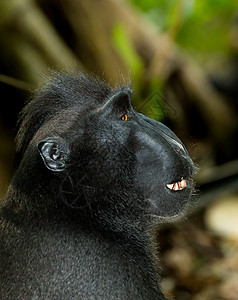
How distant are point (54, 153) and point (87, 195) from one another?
27cm

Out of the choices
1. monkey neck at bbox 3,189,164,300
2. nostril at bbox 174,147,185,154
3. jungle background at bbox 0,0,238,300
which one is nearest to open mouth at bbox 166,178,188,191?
nostril at bbox 174,147,185,154

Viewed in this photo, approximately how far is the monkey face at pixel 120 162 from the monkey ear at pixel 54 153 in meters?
0.02

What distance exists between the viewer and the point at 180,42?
318 inches

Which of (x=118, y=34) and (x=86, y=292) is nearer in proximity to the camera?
(x=86, y=292)

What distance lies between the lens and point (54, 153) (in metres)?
2.84

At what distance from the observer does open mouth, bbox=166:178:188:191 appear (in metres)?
3.08

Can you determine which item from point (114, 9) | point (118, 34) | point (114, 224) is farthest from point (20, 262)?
point (114, 9)

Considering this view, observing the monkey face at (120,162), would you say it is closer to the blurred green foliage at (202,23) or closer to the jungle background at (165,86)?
the jungle background at (165,86)

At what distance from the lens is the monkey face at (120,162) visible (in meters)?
2.95

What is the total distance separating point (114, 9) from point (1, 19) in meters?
1.07

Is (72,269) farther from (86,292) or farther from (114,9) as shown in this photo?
(114,9)

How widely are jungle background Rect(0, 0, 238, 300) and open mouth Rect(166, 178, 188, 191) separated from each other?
5.31ft

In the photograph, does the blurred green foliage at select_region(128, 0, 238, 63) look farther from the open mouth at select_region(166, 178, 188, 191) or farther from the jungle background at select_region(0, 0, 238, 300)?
the open mouth at select_region(166, 178, 188, 191)

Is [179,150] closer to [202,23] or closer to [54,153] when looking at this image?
[54,153]
